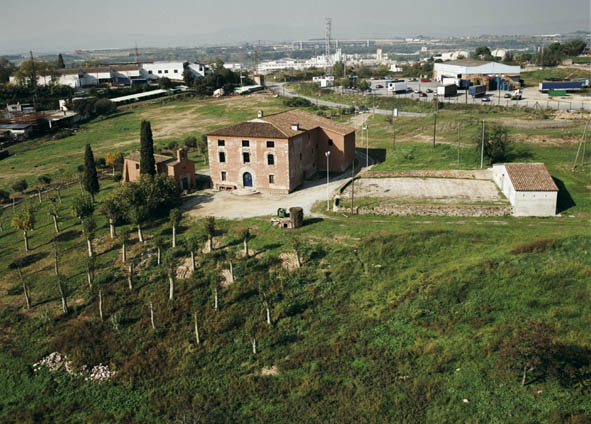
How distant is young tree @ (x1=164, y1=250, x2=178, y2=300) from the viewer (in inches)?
1468

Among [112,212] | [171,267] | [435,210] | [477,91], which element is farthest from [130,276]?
[477,91]

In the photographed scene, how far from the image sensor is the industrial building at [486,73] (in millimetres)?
115625

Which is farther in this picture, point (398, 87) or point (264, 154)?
point (398, 87)

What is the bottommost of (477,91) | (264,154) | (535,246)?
(535,246)

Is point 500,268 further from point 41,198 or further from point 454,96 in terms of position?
point 454,96

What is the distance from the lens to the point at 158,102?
5207 inches

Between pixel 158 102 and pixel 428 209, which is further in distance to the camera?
pixel 158 102

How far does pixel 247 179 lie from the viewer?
57.1 m

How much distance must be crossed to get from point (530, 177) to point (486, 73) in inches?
3495

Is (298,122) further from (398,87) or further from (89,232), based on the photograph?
(398,87)

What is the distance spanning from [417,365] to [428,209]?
67.0 ft

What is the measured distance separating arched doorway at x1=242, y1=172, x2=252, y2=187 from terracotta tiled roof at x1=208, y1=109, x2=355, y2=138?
14.6 feet

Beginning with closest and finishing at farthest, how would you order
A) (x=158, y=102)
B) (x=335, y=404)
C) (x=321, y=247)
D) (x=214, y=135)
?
(x=335, y=404)
(x=321, y=247)
(x=214, y=135)
(x=158, y=102)

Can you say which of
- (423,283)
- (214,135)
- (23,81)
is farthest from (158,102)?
(423,283)
